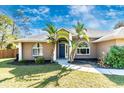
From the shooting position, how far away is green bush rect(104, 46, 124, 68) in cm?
1512

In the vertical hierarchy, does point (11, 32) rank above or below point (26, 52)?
above

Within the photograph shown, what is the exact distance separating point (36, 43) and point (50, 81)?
11748 mm

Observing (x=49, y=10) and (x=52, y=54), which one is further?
(x=49, y=10)

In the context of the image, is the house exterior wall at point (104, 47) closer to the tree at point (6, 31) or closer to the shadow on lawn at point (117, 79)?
the shadow on lawn at point (117, 79)

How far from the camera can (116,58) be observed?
15.4m

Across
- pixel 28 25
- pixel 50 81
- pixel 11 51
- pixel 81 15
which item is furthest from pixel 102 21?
pixel 50 81

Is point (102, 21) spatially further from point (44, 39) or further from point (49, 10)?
point (44, 39)

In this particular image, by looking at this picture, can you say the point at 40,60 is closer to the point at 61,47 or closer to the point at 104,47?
the point at 61,47

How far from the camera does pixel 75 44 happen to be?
1841 centimetres

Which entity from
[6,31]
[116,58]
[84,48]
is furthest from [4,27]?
[116,58]

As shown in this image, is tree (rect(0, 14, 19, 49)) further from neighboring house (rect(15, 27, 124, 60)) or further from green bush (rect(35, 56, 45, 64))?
green bush (rect(35, 56, 45, 64))

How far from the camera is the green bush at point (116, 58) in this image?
1512 cm

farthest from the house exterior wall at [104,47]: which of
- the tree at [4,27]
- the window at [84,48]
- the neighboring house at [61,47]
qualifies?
the tree at [4,27]
